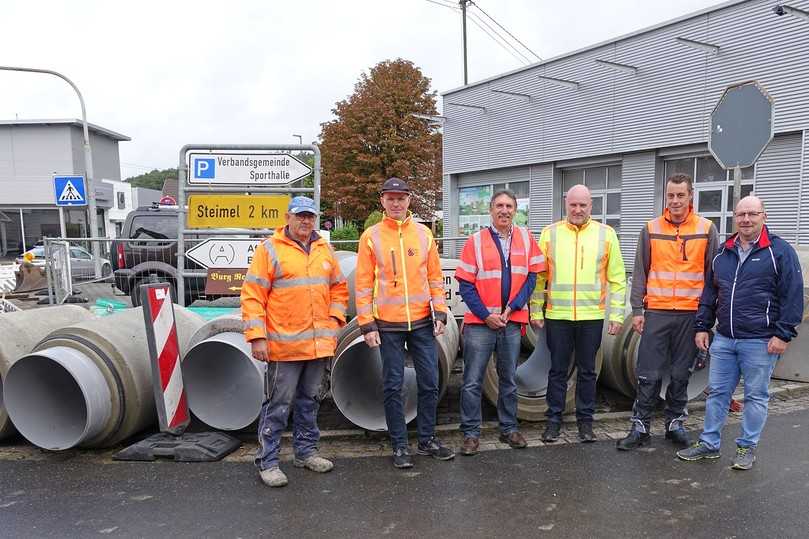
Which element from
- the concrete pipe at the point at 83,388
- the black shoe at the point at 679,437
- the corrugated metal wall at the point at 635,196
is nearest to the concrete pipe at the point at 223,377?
the concrete pipe at the point at 83,388

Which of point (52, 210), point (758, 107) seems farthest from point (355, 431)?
point (52, 210)

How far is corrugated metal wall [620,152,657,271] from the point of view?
54.5ft

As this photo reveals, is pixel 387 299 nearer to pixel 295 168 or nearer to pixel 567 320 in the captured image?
pixel 567 320

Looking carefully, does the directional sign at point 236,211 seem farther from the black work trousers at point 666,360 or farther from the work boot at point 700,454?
the work boot at point 700,454

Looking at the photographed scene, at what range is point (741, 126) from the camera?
21.1 ft

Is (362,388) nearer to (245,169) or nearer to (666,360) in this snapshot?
(666,360)

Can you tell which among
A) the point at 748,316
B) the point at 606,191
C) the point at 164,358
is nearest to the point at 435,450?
the point at 164,358

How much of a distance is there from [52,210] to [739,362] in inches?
1837

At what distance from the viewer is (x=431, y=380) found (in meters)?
4.56

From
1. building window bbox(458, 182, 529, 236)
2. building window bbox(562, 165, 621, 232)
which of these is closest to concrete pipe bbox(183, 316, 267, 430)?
building window bbox(562, 165, 621, 232)

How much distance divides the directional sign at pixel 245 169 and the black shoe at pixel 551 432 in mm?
3822

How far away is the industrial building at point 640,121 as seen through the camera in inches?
540

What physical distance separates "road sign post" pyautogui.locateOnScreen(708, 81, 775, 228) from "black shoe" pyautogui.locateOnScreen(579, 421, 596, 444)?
289 cm

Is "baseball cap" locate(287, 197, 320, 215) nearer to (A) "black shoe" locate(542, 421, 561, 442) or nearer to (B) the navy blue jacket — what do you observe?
(A) "black shoe" locate(542, 421, 561, 442)
